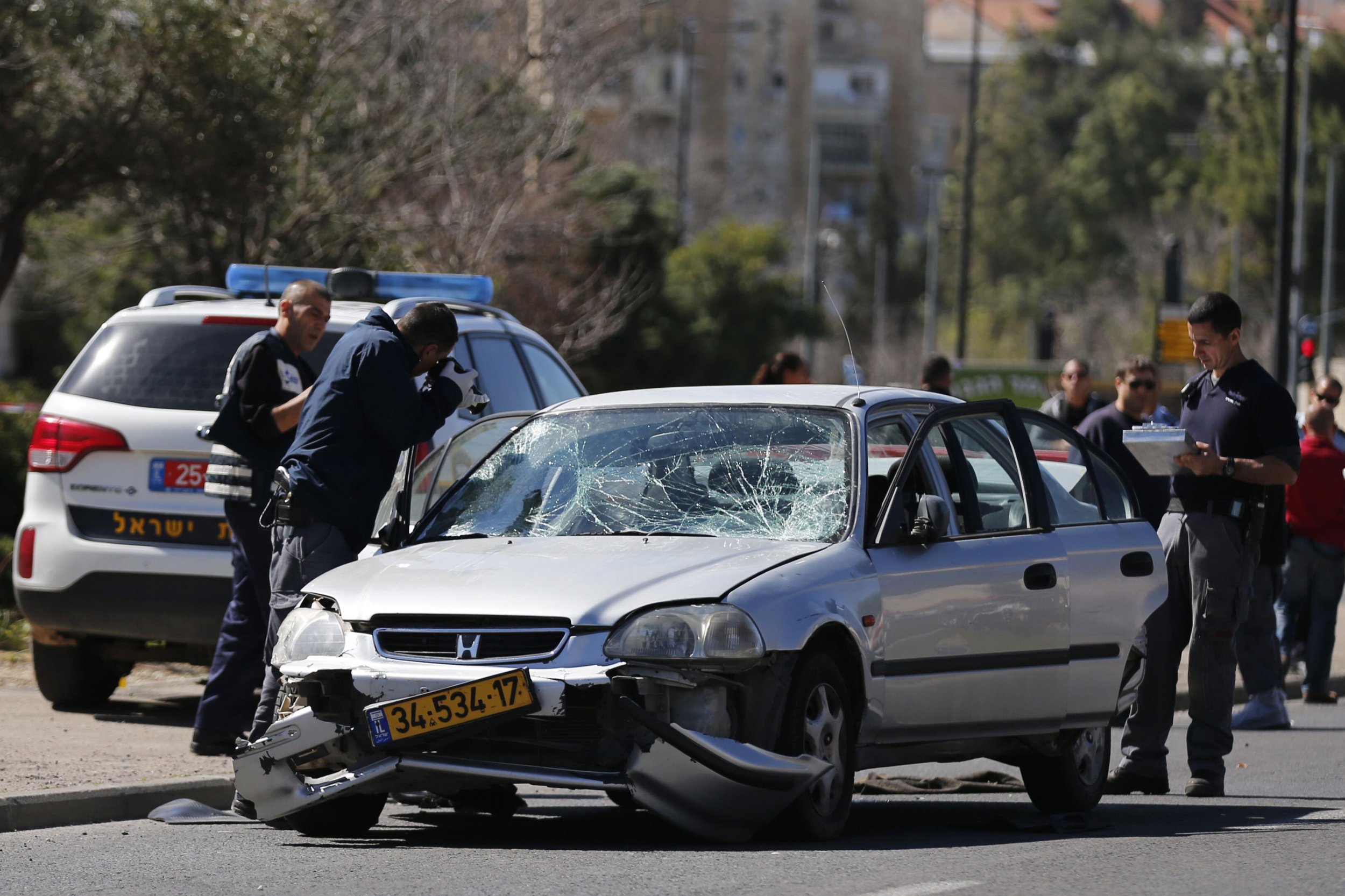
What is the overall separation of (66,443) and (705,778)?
15.0ft

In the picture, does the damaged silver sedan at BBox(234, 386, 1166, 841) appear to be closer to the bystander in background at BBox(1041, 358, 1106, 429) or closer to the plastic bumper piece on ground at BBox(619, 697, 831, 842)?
the plastic bumper piece on ground at BBox(619, 697, 831, 842)

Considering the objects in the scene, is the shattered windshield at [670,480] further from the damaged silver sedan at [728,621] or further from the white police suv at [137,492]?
the white police suv at [137,492]

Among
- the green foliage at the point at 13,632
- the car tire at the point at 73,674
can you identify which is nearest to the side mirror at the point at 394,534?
the car tire at the point at 73,674

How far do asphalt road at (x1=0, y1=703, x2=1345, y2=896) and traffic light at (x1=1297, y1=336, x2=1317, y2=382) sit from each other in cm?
2177

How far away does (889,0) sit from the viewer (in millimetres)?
106750

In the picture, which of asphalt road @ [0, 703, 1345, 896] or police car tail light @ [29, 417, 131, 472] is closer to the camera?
asphalt road @ [0, 703, 1345, 896]

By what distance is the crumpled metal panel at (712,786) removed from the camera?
248 inches

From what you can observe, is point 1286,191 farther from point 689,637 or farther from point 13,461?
point 689,637

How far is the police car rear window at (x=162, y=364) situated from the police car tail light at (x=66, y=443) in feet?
0.54

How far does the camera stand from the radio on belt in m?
8.38

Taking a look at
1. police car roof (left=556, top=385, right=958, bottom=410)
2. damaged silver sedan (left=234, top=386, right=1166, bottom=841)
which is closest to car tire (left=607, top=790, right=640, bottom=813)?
damaged silver sedan (left=234, top=386, right=1166, bottom=841)

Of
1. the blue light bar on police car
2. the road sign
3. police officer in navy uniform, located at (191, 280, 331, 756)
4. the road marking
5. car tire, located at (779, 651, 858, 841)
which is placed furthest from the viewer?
the road sign

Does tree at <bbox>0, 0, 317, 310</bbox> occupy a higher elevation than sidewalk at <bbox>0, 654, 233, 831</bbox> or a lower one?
higher

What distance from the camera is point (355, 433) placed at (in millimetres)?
7832
